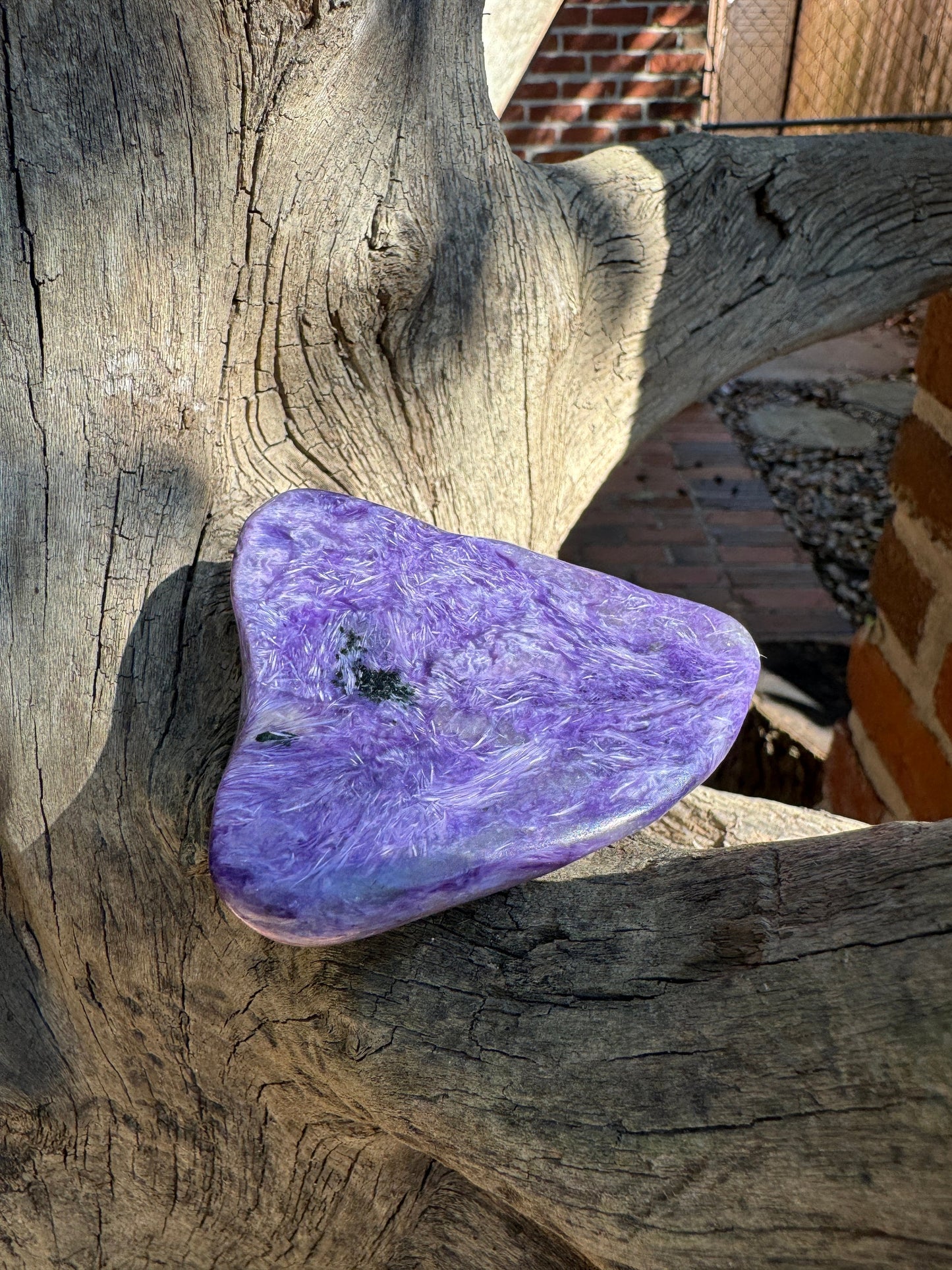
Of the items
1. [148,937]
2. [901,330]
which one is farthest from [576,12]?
[148,937]

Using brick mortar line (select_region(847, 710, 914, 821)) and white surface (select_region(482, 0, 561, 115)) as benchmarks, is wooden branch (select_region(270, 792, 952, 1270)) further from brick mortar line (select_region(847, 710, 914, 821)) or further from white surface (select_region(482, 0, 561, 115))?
brick mortar line (select_region(847, 710, 914, 821))

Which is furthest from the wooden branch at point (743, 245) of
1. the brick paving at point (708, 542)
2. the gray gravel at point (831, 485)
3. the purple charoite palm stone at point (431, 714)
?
the gray gravel at point (831, 485)

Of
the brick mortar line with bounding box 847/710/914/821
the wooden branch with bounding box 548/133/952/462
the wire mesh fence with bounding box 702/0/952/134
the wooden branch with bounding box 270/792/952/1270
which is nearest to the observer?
the wooden branch with bounding box 270/792/952/1270

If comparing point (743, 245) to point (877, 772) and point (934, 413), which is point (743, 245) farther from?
point (877, 772)

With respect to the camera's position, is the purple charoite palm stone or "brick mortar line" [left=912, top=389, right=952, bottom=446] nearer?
the purple charoite palm stone

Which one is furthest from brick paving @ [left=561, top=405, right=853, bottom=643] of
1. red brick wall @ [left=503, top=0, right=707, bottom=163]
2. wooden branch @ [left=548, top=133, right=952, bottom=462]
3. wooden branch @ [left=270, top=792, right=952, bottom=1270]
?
wooden branch @ [left=270, top=792, right=952, bottom=1270]

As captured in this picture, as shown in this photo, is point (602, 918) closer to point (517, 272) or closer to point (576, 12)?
point (517, 272)
